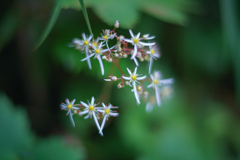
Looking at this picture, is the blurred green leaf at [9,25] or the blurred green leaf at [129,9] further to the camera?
the blurred green leaf at [9,25]

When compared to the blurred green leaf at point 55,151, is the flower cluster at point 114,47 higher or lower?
higher

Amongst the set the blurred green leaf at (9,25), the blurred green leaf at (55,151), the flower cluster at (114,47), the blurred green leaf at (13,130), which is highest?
the blurred green leaf at (9,25)

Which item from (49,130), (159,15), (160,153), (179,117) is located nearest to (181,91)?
(179,117)

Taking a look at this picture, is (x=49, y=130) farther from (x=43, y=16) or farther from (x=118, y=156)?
(x=43, y=16)

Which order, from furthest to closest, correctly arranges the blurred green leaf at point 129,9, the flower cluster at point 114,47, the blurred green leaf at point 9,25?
the blurred green leaf at point 9,25, the blurred green leaf at point 129,9, the flower cluster at point 114,47

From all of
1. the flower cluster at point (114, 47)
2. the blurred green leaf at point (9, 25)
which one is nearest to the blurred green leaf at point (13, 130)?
the blurred green leaf at point (9, 25)

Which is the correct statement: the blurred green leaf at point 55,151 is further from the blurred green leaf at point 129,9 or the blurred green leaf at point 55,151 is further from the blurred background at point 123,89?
the blurred green leaf at point 129,9

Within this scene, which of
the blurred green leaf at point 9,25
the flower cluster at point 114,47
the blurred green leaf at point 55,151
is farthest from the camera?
the blurred green leaf at point 9,25

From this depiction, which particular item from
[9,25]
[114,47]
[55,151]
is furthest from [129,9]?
[55,151]
